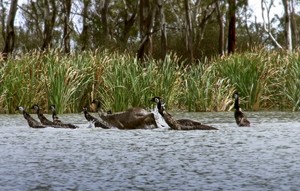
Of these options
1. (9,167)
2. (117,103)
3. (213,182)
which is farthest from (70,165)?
(117,103)

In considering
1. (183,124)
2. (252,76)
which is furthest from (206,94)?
(183,124)

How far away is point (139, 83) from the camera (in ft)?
41.1

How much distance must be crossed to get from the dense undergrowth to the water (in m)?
3.90

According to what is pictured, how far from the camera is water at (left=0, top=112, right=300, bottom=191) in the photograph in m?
4.37

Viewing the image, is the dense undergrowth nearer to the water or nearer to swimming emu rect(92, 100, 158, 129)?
swimming emu rect(92, 100, 158, 129)

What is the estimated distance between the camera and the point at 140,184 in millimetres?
4320

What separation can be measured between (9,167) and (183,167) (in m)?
1.34

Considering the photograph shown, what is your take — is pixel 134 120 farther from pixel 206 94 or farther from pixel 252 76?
pixel 252 76

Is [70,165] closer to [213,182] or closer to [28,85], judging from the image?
[213,182]

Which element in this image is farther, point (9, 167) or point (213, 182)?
point (9, 167)

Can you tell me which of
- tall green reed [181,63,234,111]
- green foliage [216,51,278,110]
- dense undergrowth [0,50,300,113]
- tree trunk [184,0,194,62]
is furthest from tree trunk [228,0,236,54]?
tall green reed [181,63,234,111]

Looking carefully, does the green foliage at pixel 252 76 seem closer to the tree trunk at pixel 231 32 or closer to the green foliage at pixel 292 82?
the green foliage at pixel 292 82

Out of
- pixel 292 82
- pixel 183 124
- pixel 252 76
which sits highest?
pixel 252 76

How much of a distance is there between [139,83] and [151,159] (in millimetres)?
7017
